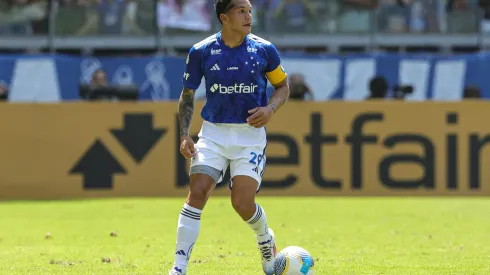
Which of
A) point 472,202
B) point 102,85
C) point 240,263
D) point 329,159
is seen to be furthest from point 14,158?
point 240,263

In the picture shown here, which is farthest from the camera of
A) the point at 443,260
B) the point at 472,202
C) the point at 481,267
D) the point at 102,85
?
the point at 102,85

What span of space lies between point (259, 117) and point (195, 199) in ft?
2.50

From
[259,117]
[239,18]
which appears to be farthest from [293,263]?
[239,18]

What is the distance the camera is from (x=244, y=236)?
1244cm

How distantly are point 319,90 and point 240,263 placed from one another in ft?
41.9

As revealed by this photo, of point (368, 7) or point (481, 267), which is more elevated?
point (368, 7)

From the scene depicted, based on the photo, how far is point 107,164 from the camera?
62.0ft

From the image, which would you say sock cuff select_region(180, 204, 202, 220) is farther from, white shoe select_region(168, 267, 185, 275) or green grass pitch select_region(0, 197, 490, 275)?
green grass pitch select_region(0, 197, 490, 275)

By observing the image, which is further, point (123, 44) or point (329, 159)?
point (123, 44)

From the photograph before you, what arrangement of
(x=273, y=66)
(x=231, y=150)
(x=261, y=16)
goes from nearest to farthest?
1. (x=231, y=150)
2. (x=273, y=66)
3. (x=261, y=16)

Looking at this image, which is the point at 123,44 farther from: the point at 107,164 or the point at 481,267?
the point at 481,267

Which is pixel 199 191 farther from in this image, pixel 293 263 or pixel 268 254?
pixel 293 263

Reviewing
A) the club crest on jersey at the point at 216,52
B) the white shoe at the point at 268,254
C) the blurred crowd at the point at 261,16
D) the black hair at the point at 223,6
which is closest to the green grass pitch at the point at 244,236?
the white shoe at the point at 268,254

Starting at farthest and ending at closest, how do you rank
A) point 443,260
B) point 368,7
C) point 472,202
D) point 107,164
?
point 368,7
point 107,164
point 472,202
point 443,260
